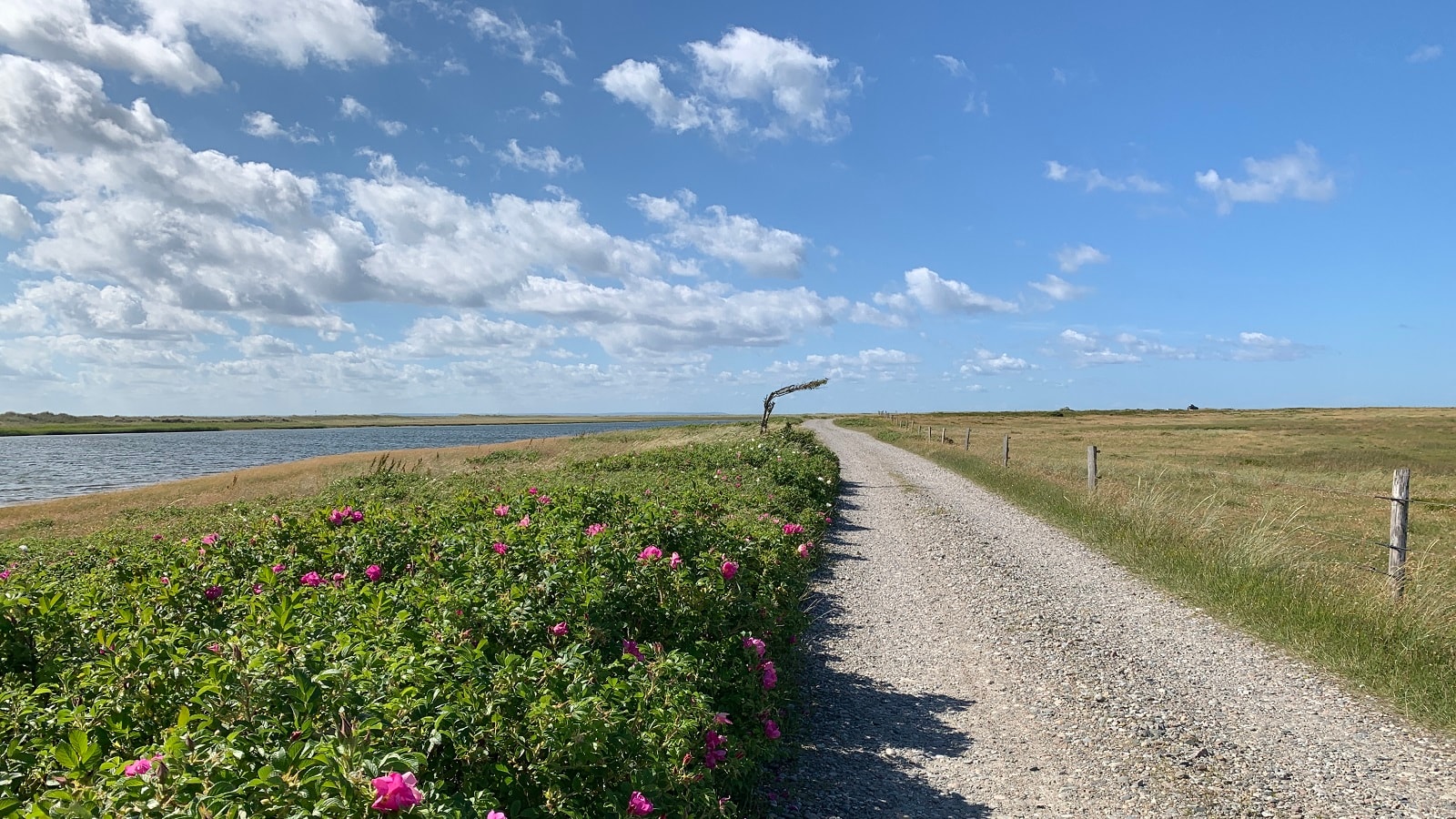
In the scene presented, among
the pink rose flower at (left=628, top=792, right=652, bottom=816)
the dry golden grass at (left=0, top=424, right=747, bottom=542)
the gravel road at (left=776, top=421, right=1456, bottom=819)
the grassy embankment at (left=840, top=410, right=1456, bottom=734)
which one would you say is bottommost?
the dry golden grass at (left=0, top=424, right=747, bottom=542)

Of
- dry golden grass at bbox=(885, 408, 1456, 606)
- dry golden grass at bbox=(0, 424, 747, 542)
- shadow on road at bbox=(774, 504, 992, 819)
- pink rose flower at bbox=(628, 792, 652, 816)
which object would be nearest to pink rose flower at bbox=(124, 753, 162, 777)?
pink rose flower at bbox=(628, 792, 652, 816)

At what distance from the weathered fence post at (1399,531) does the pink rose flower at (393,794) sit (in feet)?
32.2

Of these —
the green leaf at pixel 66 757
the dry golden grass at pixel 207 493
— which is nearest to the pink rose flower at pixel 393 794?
the green leaf at pixel 66 757

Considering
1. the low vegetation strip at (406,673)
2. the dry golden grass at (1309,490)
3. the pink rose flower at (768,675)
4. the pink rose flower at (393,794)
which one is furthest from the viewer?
the dry golden grass at (1309,490)

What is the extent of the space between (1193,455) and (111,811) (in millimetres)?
47747

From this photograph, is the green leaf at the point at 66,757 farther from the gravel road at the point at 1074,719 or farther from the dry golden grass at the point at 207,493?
the dry golden grass at the point at 207,493

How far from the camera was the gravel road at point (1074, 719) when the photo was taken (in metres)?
4.35

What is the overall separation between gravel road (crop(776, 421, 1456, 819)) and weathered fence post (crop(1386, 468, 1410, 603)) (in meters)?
2.12

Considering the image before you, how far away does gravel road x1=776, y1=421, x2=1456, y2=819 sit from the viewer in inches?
171

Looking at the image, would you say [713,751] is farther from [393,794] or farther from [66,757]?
[66,757]

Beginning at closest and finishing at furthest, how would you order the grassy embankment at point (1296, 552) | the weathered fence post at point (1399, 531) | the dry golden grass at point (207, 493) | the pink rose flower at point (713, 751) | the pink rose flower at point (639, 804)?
the pink rose flower at point (639, 804) < the pink rose flower at point (713, 751) < the grassy embankment at point (1296, 552) < the weathered fence post at point (1399, 531) < the dry golden grass at point (207, 493)

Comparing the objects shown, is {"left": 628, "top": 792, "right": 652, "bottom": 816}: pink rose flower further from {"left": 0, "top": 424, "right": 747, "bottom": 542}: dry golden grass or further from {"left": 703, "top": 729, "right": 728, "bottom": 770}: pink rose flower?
{"left": 0, "top": 424, "right": 747, "bottom": 542}: dry golden grass

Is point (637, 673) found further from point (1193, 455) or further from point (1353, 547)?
point (1193, 455)

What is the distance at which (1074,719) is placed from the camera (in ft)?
17.7
